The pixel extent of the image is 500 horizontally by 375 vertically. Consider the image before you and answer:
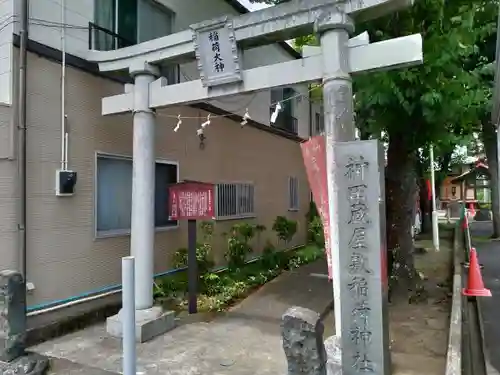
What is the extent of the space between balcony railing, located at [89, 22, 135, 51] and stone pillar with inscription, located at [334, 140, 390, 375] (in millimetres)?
5254

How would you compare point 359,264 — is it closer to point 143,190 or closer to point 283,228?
point 143,190

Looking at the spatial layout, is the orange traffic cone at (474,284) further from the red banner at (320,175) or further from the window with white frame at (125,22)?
the window with white frame at (125,22)

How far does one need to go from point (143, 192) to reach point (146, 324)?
1.91 m

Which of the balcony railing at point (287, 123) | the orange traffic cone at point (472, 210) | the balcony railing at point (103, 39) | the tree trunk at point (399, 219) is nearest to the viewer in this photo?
the balcony railing at point (103, 39)

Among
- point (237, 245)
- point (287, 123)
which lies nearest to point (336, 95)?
point (237, 245)

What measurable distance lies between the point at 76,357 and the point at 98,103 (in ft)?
13.8

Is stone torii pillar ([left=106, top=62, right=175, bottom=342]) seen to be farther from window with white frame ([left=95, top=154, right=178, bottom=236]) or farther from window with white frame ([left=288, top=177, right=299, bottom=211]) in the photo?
window with white frame ([left=288, top=177, right=299, bottom=211])

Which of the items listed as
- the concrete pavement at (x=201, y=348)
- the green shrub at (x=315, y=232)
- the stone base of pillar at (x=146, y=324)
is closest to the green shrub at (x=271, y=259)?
the concrete pavement at (x=201, y=348)

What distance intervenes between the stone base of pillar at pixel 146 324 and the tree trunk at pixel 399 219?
4657mm

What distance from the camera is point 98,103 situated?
7527 mm

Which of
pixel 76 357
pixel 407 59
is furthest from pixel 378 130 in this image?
pixel 76 357

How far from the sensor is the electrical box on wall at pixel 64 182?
21.8 feet

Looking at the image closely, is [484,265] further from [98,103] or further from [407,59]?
[98,103]

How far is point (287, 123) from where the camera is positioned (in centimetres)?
1540
